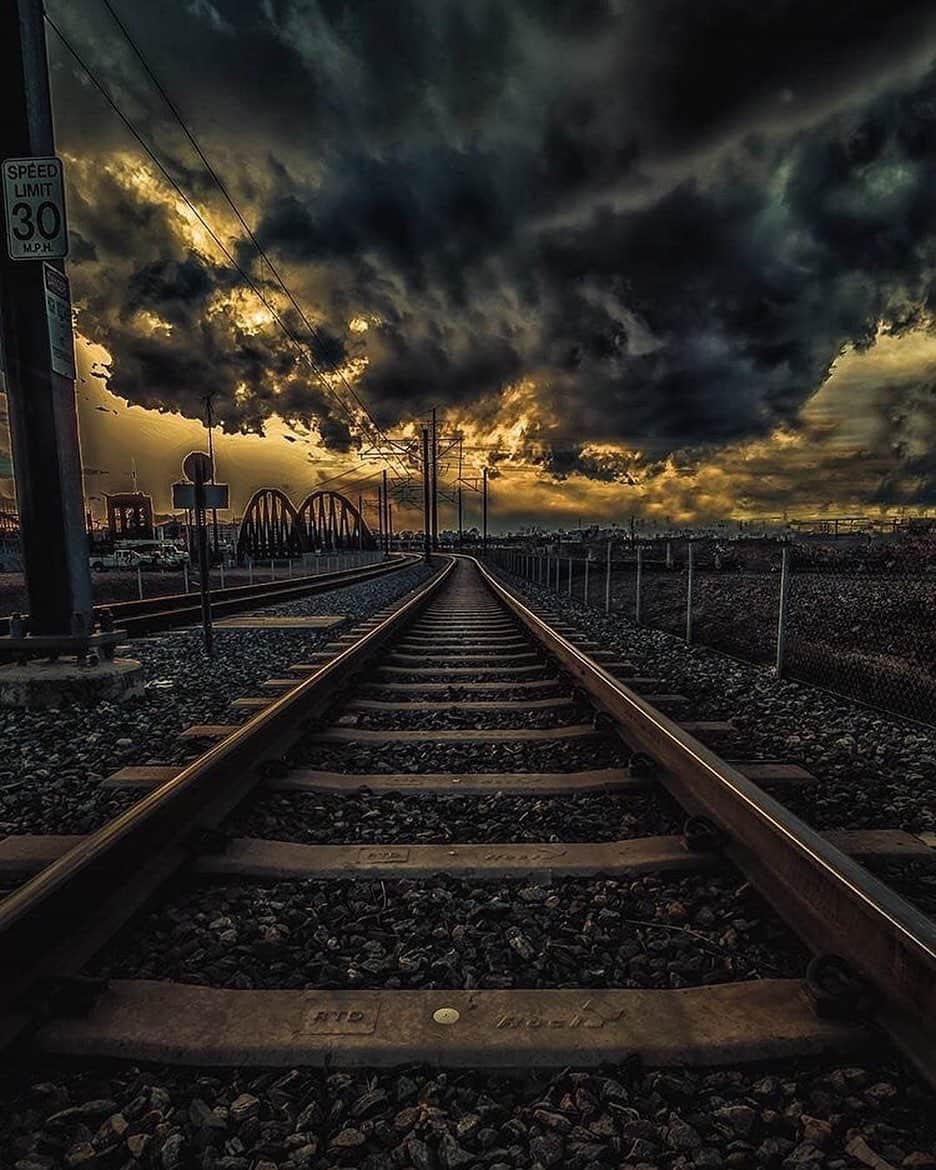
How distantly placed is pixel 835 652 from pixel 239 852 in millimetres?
8595

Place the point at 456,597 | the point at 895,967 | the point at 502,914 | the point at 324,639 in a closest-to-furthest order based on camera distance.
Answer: the point at 895,967, the point at 502,914, the point at 324,639, the point at 456,597

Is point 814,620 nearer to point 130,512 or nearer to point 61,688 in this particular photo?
point 61,688

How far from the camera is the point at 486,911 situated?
2.09 m

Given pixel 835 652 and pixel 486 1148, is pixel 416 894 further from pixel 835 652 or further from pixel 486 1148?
pixel 835 652

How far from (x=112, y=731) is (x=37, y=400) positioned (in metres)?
2.99

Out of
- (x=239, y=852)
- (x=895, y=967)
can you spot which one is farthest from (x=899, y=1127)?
(x=239, y=852)

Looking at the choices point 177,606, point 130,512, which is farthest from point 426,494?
point 130,512

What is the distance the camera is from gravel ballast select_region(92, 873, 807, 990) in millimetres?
1796

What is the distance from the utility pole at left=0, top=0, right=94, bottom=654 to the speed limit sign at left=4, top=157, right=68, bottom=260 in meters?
0.12

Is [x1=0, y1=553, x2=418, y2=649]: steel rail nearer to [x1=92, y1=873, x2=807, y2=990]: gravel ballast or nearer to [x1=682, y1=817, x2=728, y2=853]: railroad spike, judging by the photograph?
[x1=92, y1=873, x2=807, y2=990]: gravel ballast

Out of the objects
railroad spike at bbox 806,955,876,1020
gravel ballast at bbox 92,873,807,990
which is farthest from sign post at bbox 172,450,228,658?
railroad spike at bbox 806,955,876,1020

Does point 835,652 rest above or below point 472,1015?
below

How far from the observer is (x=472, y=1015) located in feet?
5.23

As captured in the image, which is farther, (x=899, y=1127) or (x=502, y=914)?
(x=502, y=914)
